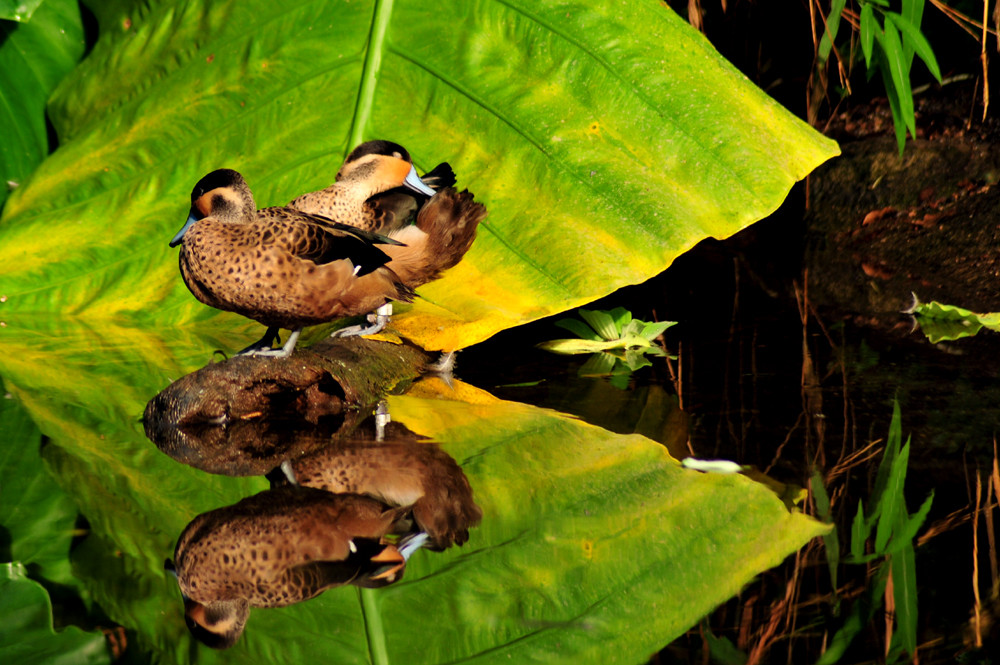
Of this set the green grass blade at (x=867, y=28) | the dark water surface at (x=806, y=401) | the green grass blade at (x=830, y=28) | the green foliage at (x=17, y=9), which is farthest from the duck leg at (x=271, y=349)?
the green grass blade at (x=867, y=28)

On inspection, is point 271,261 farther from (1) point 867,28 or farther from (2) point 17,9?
(1) point 867,28

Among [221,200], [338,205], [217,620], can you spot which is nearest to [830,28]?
[338,205]

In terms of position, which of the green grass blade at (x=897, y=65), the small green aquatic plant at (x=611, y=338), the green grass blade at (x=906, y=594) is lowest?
the small green aquatic plant at (x=611, y=338)

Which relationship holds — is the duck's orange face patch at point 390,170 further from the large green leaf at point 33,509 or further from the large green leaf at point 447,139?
the large green leaf at point 33,509

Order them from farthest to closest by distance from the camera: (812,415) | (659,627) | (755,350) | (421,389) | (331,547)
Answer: (755,350) → (421,389) → (812,415) → (331,547) → (659,627)

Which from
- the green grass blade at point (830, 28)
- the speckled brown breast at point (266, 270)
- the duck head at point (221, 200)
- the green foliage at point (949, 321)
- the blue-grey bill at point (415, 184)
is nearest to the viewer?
the speckled brown breast at point (266, 270)

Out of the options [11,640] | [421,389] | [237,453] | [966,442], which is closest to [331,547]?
[11,640]

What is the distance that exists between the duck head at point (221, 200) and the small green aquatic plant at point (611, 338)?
80 cm

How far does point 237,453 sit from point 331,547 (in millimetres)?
446

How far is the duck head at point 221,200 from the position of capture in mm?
1812

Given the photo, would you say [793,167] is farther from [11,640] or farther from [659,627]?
[11,640]

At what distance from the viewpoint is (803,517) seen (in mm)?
1163

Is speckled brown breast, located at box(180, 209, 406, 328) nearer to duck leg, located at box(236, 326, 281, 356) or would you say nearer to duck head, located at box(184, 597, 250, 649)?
duck leg, located at box(236, 326, 281, 356)

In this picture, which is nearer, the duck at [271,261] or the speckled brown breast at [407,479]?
the speckled brown breast at [407,479]
